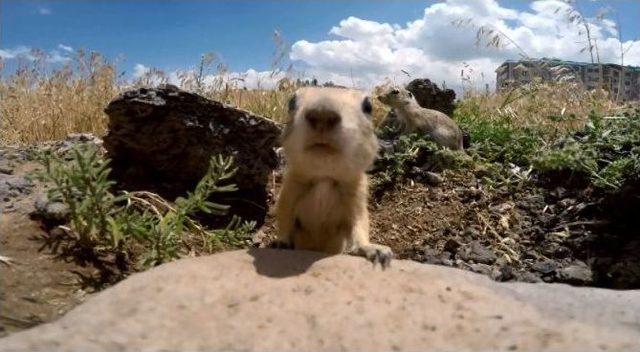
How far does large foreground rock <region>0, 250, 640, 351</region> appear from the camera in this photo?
2402 millimetres

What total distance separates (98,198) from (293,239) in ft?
4.44

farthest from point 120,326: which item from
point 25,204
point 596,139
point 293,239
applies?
point 596,139

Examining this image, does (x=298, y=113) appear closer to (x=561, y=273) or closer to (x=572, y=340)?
(x=572, y=340)

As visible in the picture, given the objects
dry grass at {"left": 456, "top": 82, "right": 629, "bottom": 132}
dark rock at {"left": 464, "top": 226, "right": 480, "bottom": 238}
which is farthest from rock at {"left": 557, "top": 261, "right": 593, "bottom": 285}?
dry grass at {"left": 456, "top": 82, "right": 629, "bottom": 132}

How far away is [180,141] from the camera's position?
5.87 meters

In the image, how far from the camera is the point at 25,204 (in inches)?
182

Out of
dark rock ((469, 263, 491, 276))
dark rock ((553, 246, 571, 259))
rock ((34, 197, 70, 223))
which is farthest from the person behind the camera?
dark rock ((553, 246, 571, 259))

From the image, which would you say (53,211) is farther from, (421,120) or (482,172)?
(421,120)

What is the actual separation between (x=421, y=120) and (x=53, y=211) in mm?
6109

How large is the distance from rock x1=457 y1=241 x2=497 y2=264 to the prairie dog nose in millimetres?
2801

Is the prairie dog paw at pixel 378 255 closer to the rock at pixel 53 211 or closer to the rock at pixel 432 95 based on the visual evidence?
the rock at pixel 53 211

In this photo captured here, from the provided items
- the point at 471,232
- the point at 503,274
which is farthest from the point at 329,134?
the point at 471,232

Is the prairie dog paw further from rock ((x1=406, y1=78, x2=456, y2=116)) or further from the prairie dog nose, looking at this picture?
rock ((x1=406, y1=78, x2=456, y2=116))

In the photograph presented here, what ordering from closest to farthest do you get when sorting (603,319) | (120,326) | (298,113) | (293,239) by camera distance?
(120,326) < (603,319) < (298,113) < (293,239)
